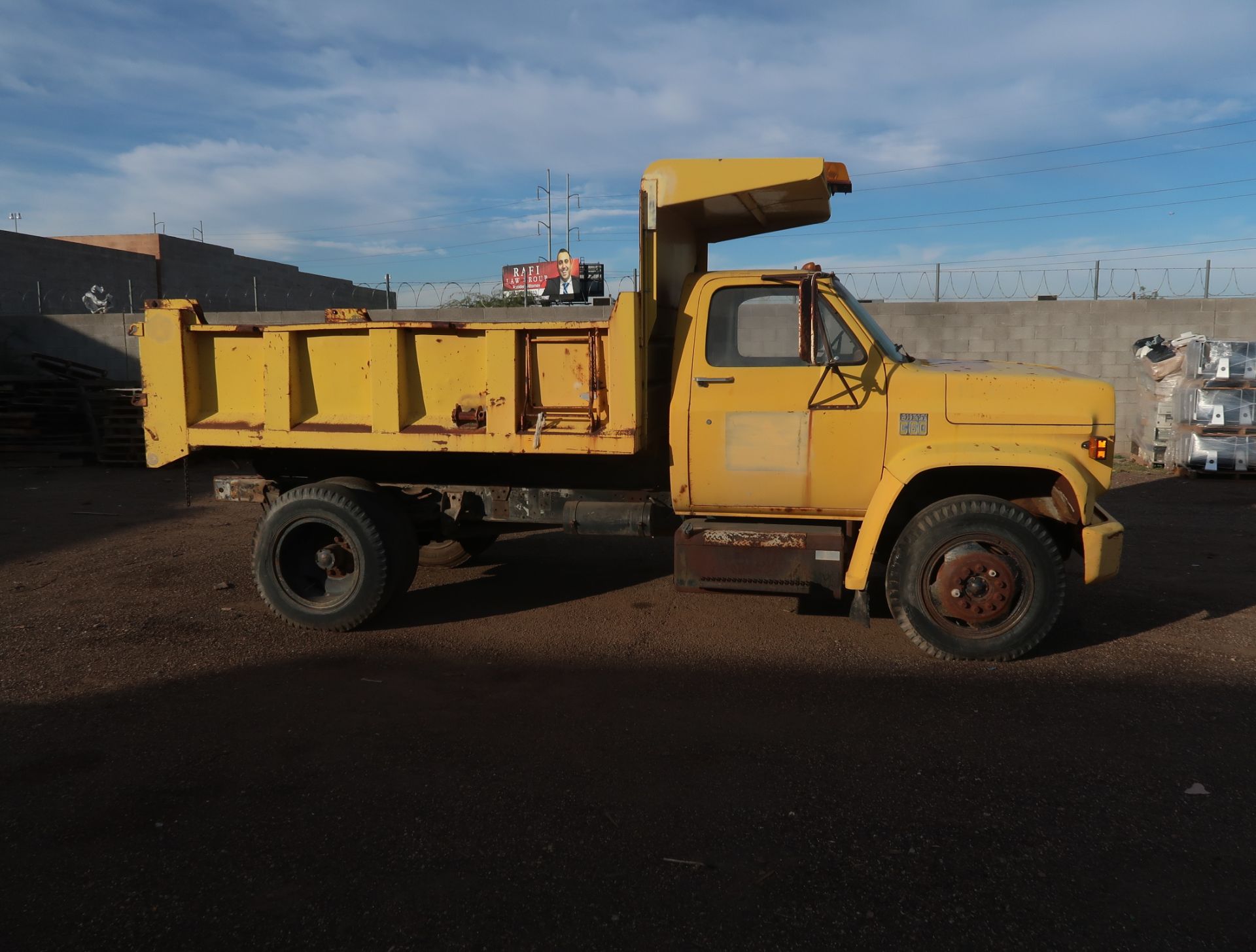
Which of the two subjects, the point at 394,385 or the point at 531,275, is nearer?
the point at 394,385

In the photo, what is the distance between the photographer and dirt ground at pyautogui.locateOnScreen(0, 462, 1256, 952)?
277cm

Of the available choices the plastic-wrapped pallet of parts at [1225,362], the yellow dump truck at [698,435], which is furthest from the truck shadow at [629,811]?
the plastic-wrapped pallet of parts at [1225,362]

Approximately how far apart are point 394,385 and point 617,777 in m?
2.94

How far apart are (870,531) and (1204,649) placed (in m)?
2.19

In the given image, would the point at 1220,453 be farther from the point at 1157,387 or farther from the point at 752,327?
the point at 752,327

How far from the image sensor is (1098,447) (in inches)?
192

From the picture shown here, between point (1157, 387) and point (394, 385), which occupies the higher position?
point (394, 385)

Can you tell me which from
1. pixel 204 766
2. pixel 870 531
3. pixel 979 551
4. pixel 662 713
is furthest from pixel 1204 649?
pixel 204 766

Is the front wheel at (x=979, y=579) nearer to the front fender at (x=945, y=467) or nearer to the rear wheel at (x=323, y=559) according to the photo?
the front fender at (x=945, y=467)

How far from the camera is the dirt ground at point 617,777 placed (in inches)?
109

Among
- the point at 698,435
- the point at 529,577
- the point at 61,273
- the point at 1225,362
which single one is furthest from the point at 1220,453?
the point at 61,273

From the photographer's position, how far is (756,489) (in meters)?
5.27

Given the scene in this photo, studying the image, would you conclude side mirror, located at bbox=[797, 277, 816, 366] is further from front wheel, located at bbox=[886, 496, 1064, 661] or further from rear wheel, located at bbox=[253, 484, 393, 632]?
rear wheel, located at bbox=[253, 484, 393, 632]

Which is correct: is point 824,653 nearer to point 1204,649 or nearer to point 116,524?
point 1204,649
